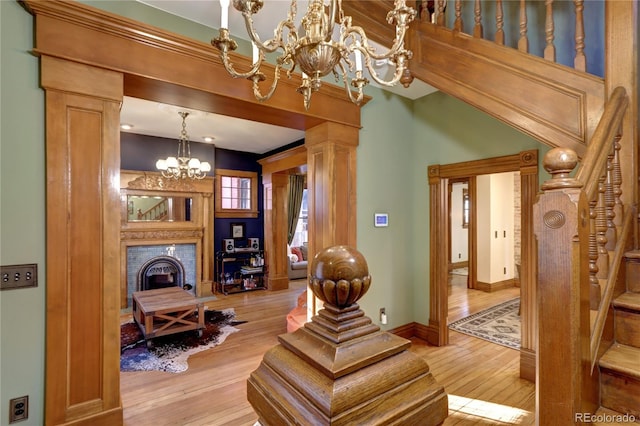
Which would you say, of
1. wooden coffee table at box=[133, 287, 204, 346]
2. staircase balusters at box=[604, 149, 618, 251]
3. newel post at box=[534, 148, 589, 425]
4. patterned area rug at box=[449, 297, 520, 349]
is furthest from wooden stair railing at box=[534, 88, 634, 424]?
wooden coffee table at box=[133, 287, 204, 346]

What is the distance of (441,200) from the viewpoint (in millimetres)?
3455

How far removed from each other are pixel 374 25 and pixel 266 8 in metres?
0.97

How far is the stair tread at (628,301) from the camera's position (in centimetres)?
125

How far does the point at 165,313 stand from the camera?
141 inches

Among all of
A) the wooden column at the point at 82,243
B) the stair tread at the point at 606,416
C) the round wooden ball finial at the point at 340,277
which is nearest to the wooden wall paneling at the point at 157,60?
the wooden column at the point at 82,243

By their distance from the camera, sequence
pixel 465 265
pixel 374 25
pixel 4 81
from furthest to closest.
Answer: pixel 465 265 < pixel 374 25 < pixel 4 81

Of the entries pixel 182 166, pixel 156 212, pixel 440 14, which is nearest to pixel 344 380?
pixel 440 14

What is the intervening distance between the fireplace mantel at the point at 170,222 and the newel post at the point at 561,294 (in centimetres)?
556

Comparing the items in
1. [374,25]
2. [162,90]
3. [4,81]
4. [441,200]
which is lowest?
[441,200]

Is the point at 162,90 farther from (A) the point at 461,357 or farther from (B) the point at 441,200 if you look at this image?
(A) the point at 461,357

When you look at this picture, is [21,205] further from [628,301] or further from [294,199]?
[294,199]

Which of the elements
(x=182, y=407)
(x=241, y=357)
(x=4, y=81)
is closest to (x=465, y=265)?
(x=241, y=357)

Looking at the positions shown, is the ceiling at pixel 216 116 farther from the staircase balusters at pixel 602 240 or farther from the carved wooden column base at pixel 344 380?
the carved wooden column base at pixel 344 380

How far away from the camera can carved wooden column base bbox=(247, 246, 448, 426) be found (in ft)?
1.13
